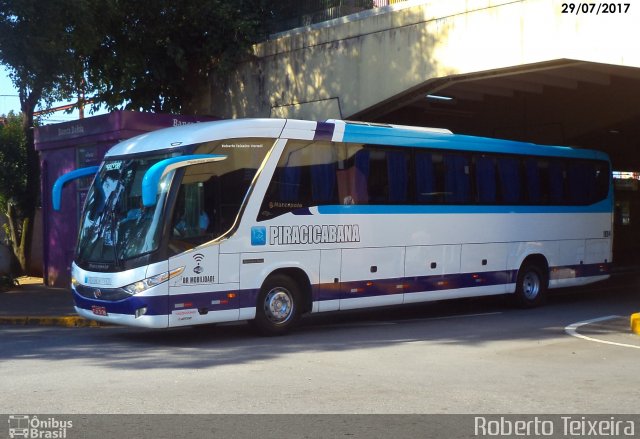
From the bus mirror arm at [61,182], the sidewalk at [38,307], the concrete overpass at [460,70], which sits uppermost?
the concrete overpass at [460,70]

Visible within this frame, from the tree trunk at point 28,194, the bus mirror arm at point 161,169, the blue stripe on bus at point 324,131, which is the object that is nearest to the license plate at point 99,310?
the bus mirror arm at point 161,169

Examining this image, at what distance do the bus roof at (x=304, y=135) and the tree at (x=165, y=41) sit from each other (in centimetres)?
718

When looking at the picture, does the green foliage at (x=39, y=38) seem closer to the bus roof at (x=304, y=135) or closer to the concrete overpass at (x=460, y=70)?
the bus roof at (x=304, y=135)

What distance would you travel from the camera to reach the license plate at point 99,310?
11609mm

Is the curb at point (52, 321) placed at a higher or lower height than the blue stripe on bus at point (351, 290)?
lower

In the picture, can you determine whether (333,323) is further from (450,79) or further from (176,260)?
(450,79)

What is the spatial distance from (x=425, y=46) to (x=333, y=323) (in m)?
6.83

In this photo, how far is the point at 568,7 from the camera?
49.8 ft

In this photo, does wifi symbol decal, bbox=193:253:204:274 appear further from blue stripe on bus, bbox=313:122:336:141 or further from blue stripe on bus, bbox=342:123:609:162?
blue stripe on bus, bbox=342:123:609:162

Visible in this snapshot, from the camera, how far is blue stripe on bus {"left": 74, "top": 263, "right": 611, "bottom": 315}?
37.0ft

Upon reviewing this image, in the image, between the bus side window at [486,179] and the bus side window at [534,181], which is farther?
the bus side window at [534,181]

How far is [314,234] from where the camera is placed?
42.6ft

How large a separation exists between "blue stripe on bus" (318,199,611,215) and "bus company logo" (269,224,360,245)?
0.85ft

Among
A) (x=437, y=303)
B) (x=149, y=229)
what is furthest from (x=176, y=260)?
(x=437, y=303)
